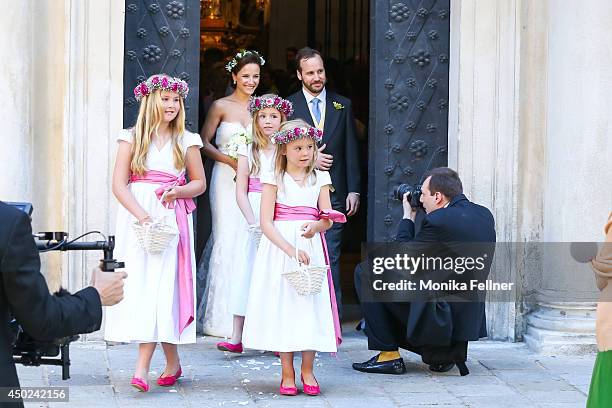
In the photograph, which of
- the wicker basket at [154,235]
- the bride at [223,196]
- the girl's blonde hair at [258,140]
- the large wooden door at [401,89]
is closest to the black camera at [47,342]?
the wicker basket at [154,235]

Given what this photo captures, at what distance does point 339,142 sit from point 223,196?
0.94 metres

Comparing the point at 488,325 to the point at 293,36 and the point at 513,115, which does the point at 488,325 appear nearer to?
the point at 513,115

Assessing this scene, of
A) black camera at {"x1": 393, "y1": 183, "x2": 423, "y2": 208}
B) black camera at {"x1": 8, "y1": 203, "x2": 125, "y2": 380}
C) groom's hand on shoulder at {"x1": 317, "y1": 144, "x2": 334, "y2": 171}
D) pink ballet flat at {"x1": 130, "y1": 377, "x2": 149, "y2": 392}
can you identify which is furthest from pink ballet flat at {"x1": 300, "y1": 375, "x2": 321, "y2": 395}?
black camera at {"x1": 8, "y1": 203, "x2": 125, "y2": 380}

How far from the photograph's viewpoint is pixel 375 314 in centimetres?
795

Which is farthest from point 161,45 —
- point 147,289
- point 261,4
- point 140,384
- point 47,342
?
point 261,4

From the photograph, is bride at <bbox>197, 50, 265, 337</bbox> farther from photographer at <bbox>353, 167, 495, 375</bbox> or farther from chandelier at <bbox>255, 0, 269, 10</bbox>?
chandelier at <bbox>255, 0, 269, 10</bbox>

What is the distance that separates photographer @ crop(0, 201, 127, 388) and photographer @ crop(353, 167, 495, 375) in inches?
161

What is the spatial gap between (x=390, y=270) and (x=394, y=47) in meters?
1.88

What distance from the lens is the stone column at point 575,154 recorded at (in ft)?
28.6

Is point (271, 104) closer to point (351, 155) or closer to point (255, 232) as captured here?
point (255, 232)

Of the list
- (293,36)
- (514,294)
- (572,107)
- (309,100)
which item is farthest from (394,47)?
(293,36)

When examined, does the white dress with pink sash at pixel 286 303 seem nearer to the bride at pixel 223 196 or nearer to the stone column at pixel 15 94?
the bride at pixel 223 196

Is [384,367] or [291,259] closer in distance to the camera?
[291,259]

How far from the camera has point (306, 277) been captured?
715 cm
